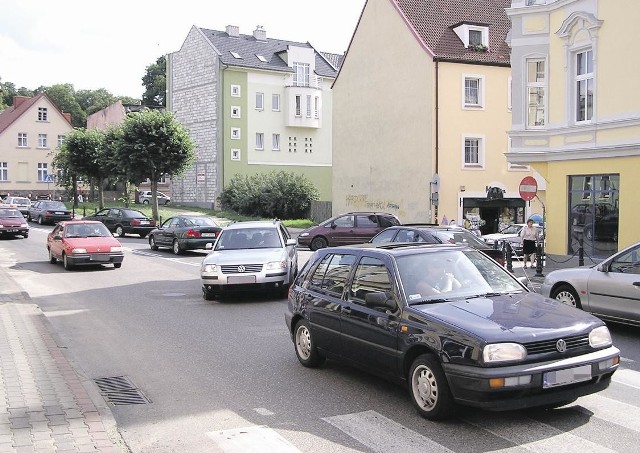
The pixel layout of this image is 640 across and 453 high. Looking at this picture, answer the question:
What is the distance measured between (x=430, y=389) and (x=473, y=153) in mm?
30036

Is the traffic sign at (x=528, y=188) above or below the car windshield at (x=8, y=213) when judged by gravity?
above

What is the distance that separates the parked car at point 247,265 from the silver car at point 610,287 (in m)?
5.42

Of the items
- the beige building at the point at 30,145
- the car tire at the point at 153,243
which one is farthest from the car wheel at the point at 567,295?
the beige building at the point at 30,145

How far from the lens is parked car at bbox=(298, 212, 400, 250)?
92.1 feet

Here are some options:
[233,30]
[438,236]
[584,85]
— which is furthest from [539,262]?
[233,30]

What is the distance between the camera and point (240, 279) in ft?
45.4

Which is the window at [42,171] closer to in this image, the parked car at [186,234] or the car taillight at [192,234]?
the parked car at [186,234]

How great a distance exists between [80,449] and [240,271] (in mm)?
8611

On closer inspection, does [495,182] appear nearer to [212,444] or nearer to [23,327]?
[23,327]

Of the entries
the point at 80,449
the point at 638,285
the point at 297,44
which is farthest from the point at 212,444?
the point at 297,44

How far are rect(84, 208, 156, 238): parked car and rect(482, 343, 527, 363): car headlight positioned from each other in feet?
102

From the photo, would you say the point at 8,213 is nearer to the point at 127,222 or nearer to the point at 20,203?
the point at 127,222

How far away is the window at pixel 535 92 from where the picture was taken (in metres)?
23.3

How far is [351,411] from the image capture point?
6590 millimetres
